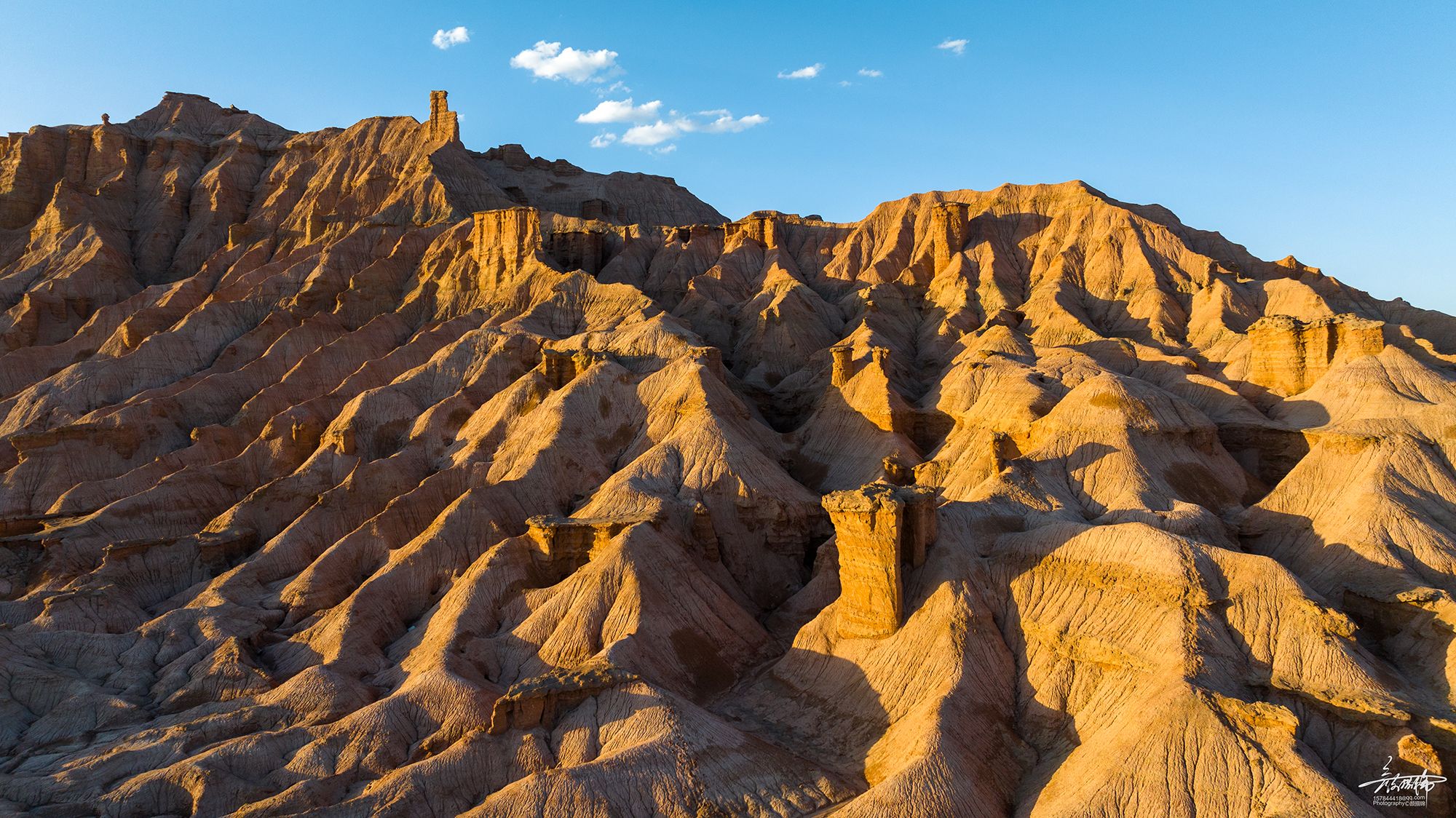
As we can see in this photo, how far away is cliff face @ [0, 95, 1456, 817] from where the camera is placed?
1179 inches

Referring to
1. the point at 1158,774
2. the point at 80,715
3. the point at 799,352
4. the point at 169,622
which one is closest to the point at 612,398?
the point at 799,352

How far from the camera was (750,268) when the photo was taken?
86812 millimetres

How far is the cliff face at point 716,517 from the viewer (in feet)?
98.2

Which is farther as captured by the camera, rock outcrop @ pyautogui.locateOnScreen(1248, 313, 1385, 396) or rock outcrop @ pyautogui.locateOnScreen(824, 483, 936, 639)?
rock outcrop @ pyautogui.locateOnScreen(1248, 313, 1385, 396)

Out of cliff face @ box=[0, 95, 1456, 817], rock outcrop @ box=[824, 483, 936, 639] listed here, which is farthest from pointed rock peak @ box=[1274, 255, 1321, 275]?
rock outcrop @ box=[824, 483, 936, 639]

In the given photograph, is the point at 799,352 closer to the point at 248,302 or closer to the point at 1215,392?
the point at 1215,392

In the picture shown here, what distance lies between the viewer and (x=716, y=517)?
4828cm

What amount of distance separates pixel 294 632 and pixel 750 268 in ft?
173

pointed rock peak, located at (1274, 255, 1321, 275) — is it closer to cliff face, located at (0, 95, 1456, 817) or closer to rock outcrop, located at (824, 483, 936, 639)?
cliff face, located at (0, 95, 1456, 817)

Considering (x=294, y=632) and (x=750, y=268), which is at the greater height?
(x=750, y=268)
